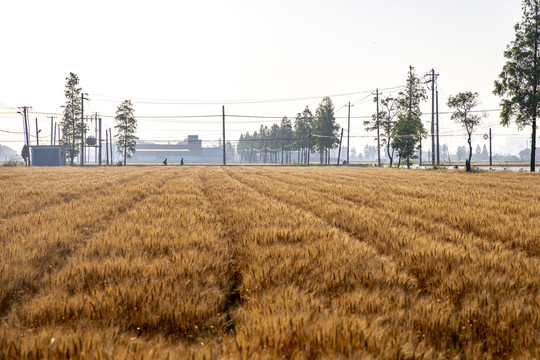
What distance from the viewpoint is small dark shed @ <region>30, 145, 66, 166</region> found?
188 feet

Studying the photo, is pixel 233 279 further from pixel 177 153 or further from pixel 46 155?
pixel 177 153

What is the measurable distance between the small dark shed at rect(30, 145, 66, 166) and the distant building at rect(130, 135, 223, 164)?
11345 centimetres

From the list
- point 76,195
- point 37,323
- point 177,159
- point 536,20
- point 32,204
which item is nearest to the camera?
point 37,323

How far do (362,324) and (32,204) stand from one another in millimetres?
8306

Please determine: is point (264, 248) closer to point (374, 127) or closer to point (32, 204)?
point (32, 204)

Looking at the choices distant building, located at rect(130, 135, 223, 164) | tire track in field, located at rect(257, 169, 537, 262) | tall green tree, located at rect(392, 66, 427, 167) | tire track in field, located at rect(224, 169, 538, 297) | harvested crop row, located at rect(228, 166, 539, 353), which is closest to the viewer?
harvested crop row, located at rect(228, 166, 539, 353)

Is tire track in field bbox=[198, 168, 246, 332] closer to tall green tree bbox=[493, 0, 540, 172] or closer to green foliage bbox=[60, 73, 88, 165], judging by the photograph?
tall green tree bbox=[493, 0, 540, 172]

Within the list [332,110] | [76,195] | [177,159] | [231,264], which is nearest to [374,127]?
[332,110]

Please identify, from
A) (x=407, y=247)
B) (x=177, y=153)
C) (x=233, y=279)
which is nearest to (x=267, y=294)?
(x=233, y=279)

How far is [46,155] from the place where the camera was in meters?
57.8

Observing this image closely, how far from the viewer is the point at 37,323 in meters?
1.75

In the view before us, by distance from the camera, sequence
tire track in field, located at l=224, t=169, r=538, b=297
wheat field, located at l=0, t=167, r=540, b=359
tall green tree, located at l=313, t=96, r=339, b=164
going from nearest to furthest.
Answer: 1. wheat field, located at l=0, t=167, r=540, b=359
2. tire track in field, located at l=224, t=169, r=538, b=297
3. tall green tree, located at l=313, t=96, r=339, b=164

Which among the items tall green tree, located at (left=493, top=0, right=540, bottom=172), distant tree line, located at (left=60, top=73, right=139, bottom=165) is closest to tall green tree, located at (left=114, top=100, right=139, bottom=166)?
distant tree line, located at (left=60, top=73, right=139, bottom=165)

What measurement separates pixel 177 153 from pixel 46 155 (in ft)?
392
